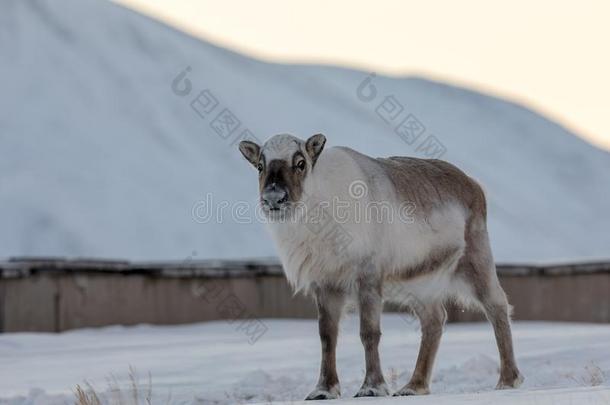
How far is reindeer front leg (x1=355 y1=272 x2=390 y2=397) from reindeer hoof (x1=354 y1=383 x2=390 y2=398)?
60mm

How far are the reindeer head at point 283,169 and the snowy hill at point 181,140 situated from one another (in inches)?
731

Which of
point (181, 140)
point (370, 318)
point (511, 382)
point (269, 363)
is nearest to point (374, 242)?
point (370, 318)

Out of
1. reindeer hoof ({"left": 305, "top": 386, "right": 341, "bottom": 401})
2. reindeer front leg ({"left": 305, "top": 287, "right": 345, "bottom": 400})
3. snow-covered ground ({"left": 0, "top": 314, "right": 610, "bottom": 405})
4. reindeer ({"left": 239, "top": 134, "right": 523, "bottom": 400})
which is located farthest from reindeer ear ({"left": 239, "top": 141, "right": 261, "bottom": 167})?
reindeer hoof ({"left": 305, "top": 386, "right": 341, "bottom": 401})

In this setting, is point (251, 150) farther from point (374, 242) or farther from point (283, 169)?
point (374, 242)

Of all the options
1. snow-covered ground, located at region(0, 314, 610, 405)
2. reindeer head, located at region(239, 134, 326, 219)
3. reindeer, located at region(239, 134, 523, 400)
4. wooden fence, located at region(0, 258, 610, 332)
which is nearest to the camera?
reindeer head, located at region(239, 134, 326, 219)

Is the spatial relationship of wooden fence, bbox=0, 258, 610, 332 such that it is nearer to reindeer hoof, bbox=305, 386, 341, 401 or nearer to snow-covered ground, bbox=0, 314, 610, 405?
snow-covered ground, bbox=0, 314, 610, 405

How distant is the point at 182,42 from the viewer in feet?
136

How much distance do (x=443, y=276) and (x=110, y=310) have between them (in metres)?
9.59

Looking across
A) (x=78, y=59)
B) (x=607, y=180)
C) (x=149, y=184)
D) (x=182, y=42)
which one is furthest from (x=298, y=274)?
(x=607, y=180)

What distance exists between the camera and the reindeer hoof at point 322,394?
302 inches

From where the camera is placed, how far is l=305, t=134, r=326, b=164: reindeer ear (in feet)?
26.2

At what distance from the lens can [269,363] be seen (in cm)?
1196

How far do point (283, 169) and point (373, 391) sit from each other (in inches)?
64.1

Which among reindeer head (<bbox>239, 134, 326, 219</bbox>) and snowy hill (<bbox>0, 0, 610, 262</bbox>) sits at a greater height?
snowy hill (<bbox>0, 0, 610, 262</bbox>)
